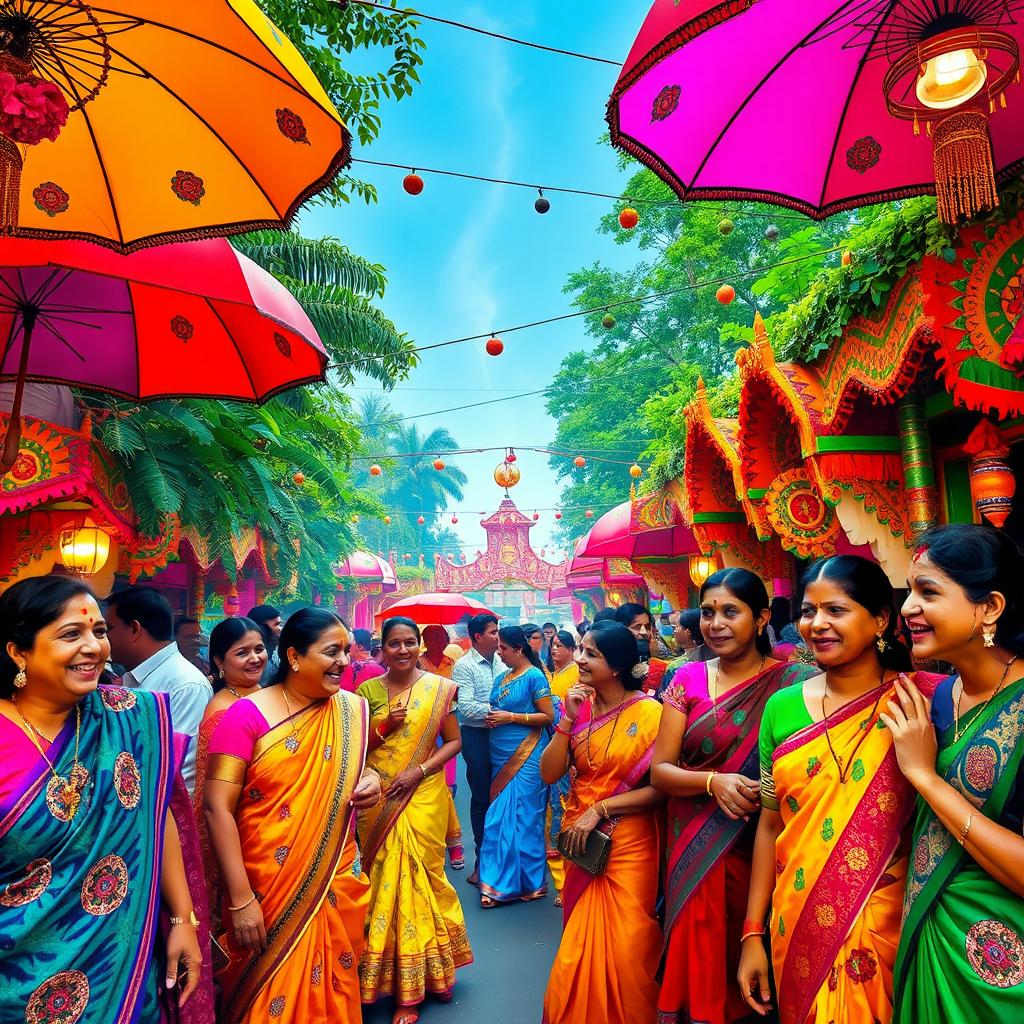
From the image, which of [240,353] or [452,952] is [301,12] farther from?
[452,952]

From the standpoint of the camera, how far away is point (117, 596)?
152 inches

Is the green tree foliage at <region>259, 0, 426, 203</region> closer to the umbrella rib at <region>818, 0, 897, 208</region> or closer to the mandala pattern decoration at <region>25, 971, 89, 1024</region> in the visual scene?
the umbrella rib at <region>818, 0, 897, 208</region>

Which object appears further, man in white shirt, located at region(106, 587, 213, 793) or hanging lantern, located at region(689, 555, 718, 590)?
hanging lantern, located at region(689, 555, 718, 590)

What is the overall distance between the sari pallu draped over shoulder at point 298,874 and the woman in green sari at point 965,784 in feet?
6.71

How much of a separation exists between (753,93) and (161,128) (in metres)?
2.35

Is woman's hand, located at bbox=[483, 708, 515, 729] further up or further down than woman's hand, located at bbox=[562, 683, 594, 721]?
further up

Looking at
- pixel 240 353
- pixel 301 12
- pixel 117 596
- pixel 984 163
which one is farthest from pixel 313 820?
pixel 301 12

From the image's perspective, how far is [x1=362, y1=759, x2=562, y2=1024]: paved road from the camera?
3.97 meters

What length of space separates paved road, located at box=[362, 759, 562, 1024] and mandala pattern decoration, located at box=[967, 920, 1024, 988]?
9.07ft

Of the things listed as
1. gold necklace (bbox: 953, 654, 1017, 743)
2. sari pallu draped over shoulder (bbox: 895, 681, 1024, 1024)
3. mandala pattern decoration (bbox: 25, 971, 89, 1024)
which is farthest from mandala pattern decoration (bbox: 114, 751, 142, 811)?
gold necklace (bbox: 953, 654, 1017, 743)

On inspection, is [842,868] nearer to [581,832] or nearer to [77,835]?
[581,832]

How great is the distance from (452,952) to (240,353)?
3361mm

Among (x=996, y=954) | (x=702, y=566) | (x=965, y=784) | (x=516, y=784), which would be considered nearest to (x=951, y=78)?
(x=965, y=784)

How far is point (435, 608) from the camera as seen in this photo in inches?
322
